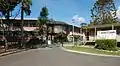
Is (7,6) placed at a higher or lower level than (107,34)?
higher

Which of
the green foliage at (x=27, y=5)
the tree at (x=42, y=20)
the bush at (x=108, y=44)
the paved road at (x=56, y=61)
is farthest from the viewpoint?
the tree at (x=42, y=20)

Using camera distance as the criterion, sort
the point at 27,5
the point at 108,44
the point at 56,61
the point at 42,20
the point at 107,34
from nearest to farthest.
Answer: the point at 56,61 < the point at 108,44 < the point at 107,34 < the point at 27,5 < the point at 42,20

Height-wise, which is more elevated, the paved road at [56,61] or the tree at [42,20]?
the tree at [42,20]

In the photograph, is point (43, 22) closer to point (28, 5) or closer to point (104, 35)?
point (28, 5)

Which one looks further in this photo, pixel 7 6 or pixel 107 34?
pixel 107 34

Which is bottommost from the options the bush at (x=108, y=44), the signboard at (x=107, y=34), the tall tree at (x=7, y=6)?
the bush at (x=108, y=44)

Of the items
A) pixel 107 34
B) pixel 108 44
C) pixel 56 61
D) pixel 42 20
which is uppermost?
pixel 42 20

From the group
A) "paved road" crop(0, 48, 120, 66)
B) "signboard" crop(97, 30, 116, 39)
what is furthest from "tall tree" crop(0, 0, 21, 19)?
"signboard" crop(97, 30, 116, 39)

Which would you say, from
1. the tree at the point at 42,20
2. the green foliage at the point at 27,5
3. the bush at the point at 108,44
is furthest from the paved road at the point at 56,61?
the tree at the point at 42,20

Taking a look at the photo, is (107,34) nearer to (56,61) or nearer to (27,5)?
(27,5)

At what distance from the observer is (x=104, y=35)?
4034 cm

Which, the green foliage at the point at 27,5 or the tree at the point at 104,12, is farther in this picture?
the tree at the point at 104,12

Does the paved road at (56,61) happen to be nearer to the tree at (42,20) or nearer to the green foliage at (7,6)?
the green foliage at (7,6)

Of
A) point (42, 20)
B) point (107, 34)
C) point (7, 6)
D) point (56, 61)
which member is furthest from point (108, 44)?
point (42, 20)
